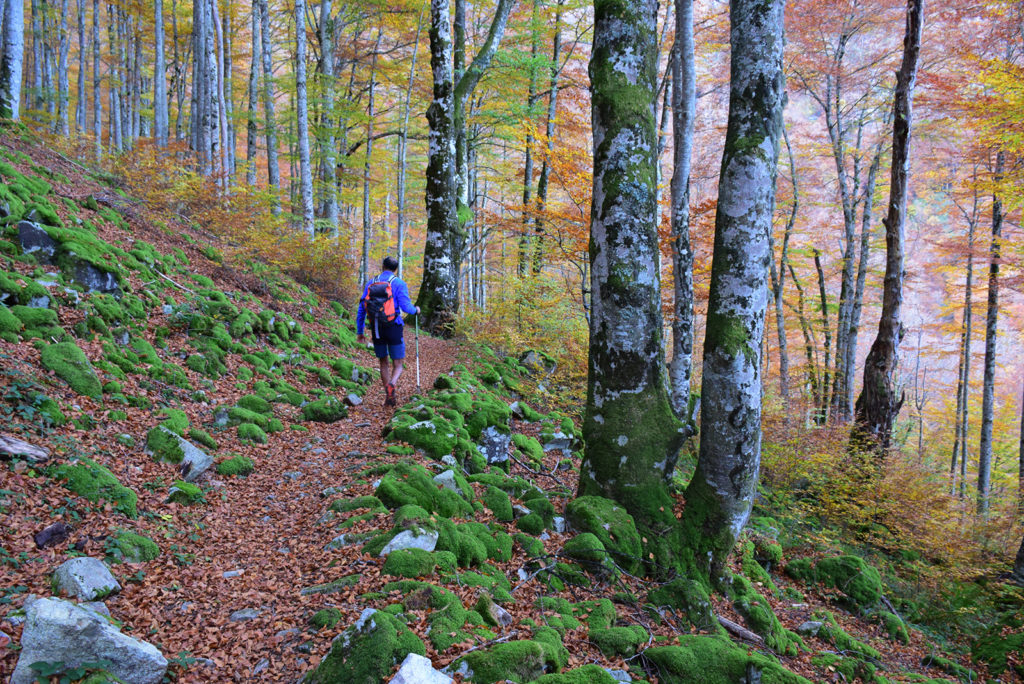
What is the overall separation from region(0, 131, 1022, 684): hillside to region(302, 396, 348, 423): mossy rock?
0.03m

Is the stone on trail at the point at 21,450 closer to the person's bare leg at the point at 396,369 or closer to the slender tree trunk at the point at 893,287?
the person's bare leg at the point at 396,369

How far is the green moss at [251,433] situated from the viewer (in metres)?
5.68

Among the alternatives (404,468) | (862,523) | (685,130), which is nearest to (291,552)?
(404,468)

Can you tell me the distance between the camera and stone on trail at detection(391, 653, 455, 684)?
2252 millimetres

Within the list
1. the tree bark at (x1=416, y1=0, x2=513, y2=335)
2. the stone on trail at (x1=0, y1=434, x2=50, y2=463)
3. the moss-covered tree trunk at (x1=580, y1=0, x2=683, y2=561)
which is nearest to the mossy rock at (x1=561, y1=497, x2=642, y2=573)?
the moss-covered tree trunk at (x1=580, y1=0, x2=683, y2=561)

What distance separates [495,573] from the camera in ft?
12.6

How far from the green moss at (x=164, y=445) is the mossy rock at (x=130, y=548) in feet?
3.94

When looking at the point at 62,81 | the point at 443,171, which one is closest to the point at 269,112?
the point at 62,81

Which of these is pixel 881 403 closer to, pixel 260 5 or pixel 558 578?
pixel 558 578

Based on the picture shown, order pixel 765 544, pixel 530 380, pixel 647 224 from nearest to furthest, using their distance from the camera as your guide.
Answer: pixel 647 224
pixel 765 544
pixel 530 380

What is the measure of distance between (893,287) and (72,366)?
11.6m

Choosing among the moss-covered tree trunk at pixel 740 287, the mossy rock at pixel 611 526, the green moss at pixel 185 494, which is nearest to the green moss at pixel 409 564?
the mossy rock at pixel 611 526

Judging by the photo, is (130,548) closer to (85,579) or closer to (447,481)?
(85,579)

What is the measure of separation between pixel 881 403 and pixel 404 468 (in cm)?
906
